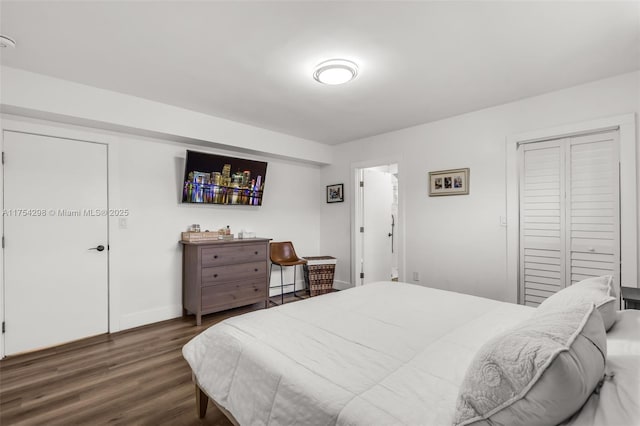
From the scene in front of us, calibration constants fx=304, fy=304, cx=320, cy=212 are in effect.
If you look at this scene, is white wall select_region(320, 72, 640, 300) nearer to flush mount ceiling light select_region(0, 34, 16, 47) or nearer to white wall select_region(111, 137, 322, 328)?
white wall select_region(111, 137, 322, 328)

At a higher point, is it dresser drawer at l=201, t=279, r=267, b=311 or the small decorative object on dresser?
the small decorative object on dresser

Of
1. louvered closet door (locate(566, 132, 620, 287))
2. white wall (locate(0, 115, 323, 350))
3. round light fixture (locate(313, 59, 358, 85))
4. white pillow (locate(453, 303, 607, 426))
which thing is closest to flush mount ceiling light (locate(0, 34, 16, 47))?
white wall (locate(0, 115, 323, 350))

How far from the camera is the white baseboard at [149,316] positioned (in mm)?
3350

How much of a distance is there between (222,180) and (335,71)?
221 centimetres

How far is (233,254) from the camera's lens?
12.3 ft

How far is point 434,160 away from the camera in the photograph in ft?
12.9

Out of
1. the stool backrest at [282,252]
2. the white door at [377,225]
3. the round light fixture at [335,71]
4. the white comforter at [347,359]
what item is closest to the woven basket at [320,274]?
the stool backrest at [282,252]

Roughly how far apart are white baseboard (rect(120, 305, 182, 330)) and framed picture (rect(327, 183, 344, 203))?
9.18ft

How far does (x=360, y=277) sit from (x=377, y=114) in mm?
2558

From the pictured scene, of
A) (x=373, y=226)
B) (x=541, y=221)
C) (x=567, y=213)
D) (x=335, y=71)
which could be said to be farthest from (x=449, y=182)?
(x=335, y=71)

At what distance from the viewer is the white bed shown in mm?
960

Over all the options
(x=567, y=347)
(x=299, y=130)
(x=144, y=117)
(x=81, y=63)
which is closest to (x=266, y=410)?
(x=567, y=347)

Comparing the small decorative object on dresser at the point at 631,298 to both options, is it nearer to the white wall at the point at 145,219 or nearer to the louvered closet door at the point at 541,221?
the louvered closet door at the point at 541,221

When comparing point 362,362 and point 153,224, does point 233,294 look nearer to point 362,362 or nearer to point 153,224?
point 153,224
